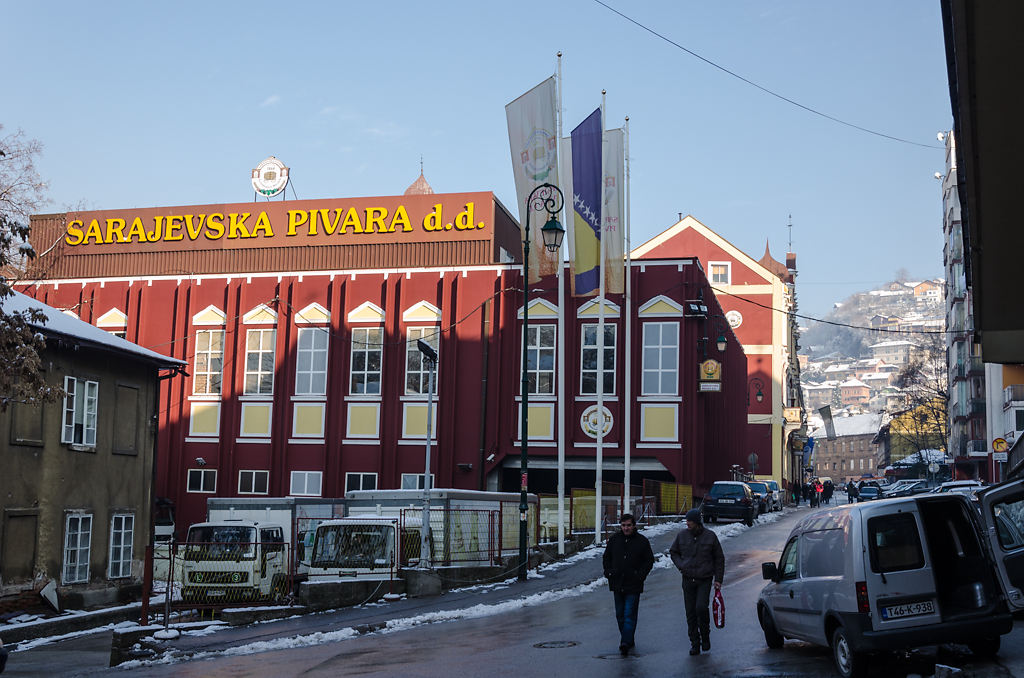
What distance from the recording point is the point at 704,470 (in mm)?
42656

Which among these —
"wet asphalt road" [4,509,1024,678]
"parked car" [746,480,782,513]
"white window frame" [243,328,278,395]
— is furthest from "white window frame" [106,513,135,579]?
"parked car" [746,480,782,513]

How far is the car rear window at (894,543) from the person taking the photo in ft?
35.9

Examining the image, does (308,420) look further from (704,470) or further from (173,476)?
(704,470)

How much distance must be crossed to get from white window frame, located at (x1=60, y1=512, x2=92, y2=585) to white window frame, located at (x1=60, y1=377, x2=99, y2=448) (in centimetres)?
191

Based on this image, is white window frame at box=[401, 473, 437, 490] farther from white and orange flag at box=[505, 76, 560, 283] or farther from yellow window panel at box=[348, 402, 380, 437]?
white and orange flag at box=[505, 76, 560, 283]

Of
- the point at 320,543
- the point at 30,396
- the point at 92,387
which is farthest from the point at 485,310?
the point at 30,396

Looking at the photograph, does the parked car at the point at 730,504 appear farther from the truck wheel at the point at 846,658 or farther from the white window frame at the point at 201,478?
the truck wheel at the point at 846,658

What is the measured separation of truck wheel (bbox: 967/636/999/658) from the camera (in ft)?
37.3

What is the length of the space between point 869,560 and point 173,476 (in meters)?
38.0

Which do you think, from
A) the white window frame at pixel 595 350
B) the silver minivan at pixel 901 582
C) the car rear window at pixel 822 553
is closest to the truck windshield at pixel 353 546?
the car rear window at pixel 822 553

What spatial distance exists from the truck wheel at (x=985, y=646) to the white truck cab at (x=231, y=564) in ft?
48.7

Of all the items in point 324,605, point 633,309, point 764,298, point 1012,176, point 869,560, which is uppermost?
point 764,298

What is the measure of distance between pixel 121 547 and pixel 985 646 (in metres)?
23.5

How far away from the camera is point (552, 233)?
2500cm
